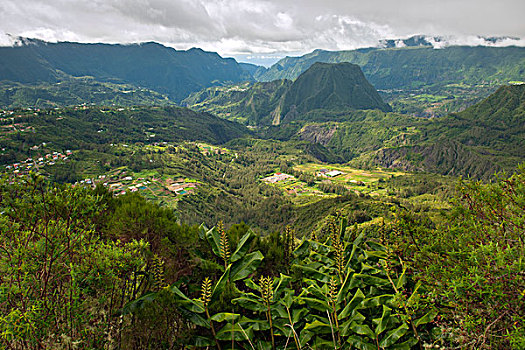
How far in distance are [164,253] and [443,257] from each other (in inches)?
222

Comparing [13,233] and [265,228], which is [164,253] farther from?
[265,228]

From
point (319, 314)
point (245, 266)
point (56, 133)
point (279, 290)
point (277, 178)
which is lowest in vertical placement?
point (277, 178)

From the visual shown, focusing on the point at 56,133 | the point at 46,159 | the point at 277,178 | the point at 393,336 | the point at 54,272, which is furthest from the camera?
the point at 277,178

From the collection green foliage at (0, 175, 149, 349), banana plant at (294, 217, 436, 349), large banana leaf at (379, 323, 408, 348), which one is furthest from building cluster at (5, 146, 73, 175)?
large banana leaf at (379, 323, 408, 348)

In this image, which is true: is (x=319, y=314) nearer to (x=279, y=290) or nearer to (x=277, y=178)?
(x=279, y=290)

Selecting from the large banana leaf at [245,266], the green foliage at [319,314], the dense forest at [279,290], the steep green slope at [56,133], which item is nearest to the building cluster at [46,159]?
the steep green slope at [56,133]

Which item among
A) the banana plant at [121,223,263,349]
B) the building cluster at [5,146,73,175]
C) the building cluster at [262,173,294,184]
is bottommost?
the building cluster at [262,173,294,184]

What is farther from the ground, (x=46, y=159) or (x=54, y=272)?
(x=54, y=272)

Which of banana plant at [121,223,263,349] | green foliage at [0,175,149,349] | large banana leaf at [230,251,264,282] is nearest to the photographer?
banana plant at [121,223,263,349]

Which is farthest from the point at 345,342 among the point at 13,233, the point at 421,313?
the point at 13,233

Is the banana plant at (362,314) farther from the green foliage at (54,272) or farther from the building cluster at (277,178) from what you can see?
the building cluster at (277,178)

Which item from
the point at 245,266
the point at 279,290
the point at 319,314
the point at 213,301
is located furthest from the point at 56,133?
the point at 319,314

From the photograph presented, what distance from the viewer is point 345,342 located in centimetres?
384

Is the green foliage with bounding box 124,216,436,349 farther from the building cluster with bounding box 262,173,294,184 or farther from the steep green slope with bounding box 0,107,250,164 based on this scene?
the building cluster with bounding box 262,173,294,184
